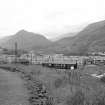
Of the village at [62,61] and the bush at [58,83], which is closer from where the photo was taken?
the bush at [58,83]

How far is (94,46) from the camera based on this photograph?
630 feet

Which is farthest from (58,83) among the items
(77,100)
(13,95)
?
(77,100)

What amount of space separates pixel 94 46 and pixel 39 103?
185302 mm

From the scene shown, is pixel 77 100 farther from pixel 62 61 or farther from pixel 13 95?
pixel 62 61

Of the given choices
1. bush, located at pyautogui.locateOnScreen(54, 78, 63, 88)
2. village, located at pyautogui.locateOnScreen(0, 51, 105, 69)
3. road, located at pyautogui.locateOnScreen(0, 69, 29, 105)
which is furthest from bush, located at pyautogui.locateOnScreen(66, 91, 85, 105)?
village, located at pyautogui.locateOnScreen(0, 51, 105, 69)

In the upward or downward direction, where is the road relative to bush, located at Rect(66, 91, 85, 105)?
downward

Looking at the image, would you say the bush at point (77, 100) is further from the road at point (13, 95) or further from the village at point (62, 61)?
the village at point (62, 61)

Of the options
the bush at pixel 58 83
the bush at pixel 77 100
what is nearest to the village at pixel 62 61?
the bush at pixel 58 83

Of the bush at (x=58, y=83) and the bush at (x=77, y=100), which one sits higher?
the bush at (x=77, y=100)

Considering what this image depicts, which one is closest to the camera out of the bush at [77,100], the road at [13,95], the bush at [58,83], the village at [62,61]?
the bush at [77,100]

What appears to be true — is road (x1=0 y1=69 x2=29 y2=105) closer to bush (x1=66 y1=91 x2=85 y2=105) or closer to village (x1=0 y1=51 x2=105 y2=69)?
bush (x1=66 y1=91 x2=85 y2=105)

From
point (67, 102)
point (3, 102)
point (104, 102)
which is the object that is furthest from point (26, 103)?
point (104, 102)

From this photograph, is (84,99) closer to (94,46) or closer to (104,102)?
(104,102)

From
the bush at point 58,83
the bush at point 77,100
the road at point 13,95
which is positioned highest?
the bush at point 77,100
